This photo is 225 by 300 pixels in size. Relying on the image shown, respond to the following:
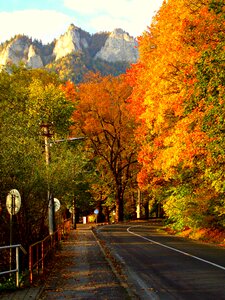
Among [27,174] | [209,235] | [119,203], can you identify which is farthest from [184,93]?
[119,203]

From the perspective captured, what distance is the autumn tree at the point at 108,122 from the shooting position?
5497cm

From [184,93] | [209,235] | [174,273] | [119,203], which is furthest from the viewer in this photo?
[119,203]

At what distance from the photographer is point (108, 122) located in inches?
2197

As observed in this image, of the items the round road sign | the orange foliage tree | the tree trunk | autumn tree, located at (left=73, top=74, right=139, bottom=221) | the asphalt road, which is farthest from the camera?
the tree trunk

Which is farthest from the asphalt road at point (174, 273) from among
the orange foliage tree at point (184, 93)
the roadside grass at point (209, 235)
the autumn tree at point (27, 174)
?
the roadside grass at point (209, 235)

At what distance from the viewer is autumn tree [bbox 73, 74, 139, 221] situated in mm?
54969

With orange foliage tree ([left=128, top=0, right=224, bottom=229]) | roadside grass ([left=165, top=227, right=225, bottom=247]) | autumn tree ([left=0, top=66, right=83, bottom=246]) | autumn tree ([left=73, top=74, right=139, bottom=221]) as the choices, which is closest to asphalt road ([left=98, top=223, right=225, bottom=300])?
autumn tree ([left=0, top=66, right=83, bottom=246])

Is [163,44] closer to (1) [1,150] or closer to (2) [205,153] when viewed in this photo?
(2) [205,153]

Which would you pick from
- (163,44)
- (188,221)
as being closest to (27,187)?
(163,44)

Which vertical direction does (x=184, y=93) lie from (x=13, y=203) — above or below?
above

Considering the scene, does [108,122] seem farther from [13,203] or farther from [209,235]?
[13,203]

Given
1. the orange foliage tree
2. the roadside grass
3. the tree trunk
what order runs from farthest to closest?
1. the tree trunk
2. the roadside grass
3. the orange foliage tree

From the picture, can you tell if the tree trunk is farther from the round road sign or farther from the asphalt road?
the round road sign

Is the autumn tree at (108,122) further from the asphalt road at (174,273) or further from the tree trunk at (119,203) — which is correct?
the asphalt road at (174,273)
